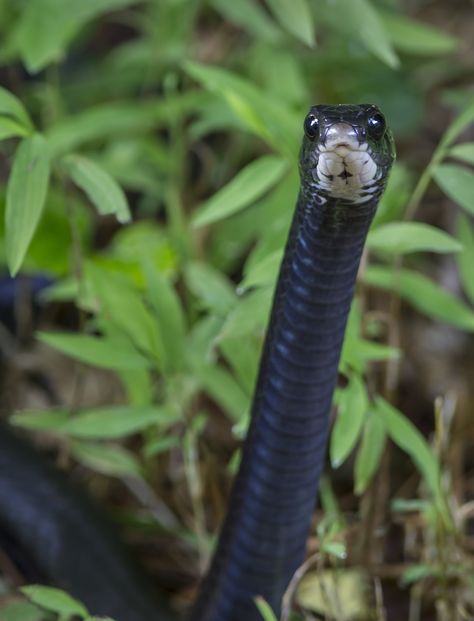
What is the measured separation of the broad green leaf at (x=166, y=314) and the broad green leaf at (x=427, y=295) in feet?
1.26

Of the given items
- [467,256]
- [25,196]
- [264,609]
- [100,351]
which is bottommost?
[264,609]

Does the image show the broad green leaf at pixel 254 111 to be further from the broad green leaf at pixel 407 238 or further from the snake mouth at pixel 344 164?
the snake mouth at pixel 344 164

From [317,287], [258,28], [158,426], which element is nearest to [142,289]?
[158,426]

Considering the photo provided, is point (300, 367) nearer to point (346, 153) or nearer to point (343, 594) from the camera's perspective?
point (346, 153)

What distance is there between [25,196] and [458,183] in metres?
0.73

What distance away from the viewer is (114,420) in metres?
2.07

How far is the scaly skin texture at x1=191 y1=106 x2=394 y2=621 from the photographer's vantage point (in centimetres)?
146

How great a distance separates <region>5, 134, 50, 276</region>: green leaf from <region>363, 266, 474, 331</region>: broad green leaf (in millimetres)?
701

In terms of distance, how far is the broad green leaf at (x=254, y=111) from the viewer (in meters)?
2.07

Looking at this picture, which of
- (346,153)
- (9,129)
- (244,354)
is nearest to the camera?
(346,153)

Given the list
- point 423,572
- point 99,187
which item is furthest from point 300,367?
point 423,572

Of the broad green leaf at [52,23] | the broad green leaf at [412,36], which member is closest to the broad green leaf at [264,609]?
the broad green leaf at [52,23]

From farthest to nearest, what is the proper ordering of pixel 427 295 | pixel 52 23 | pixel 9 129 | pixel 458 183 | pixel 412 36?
pixel 412 36
pixel 52 23
pixel 427 295
pixel 458 183
pixel 9 129

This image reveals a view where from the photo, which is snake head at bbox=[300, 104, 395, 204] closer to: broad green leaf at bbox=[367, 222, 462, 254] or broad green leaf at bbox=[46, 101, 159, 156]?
broad green leaf at bbox=[367, 222, 462, 254]
